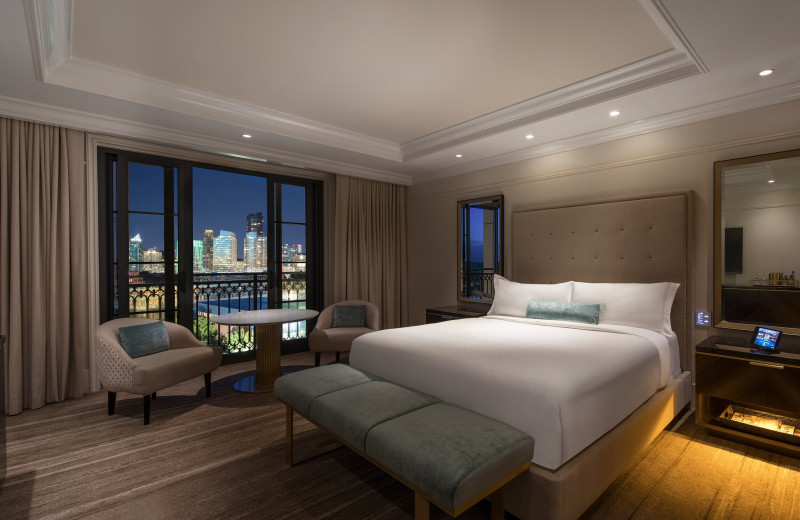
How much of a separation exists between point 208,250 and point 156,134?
189 centimetres

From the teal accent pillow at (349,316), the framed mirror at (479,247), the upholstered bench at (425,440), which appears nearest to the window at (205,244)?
the teal accent pillow at (349,316)

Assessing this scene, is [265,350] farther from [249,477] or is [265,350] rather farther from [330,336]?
[249,477]

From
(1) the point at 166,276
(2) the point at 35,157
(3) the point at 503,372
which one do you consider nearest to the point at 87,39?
(2) the point at 35,157

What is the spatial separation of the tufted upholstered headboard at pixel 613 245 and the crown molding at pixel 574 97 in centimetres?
95

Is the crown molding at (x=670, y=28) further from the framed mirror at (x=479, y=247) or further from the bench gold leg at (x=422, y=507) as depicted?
the bench gold leg at (x=422, y=507)

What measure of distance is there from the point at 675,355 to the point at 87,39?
4.55 m

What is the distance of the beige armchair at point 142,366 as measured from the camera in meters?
2.77

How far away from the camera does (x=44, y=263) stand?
3.20 metres

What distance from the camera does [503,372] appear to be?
1953 mm

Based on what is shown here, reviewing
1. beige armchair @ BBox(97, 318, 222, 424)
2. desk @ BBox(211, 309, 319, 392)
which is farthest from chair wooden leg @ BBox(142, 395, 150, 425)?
desk @ BBox(211, 309, 319, 392)

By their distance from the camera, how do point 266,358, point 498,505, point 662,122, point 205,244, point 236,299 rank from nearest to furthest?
point 498,505
point 662,122
point 266,358
point 236,299
point 205,244

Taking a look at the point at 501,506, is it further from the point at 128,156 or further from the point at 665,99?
the point at 128,156

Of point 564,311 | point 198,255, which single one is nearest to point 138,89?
point 198,255

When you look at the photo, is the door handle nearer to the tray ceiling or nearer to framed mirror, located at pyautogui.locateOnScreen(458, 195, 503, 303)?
the tray ceiling
